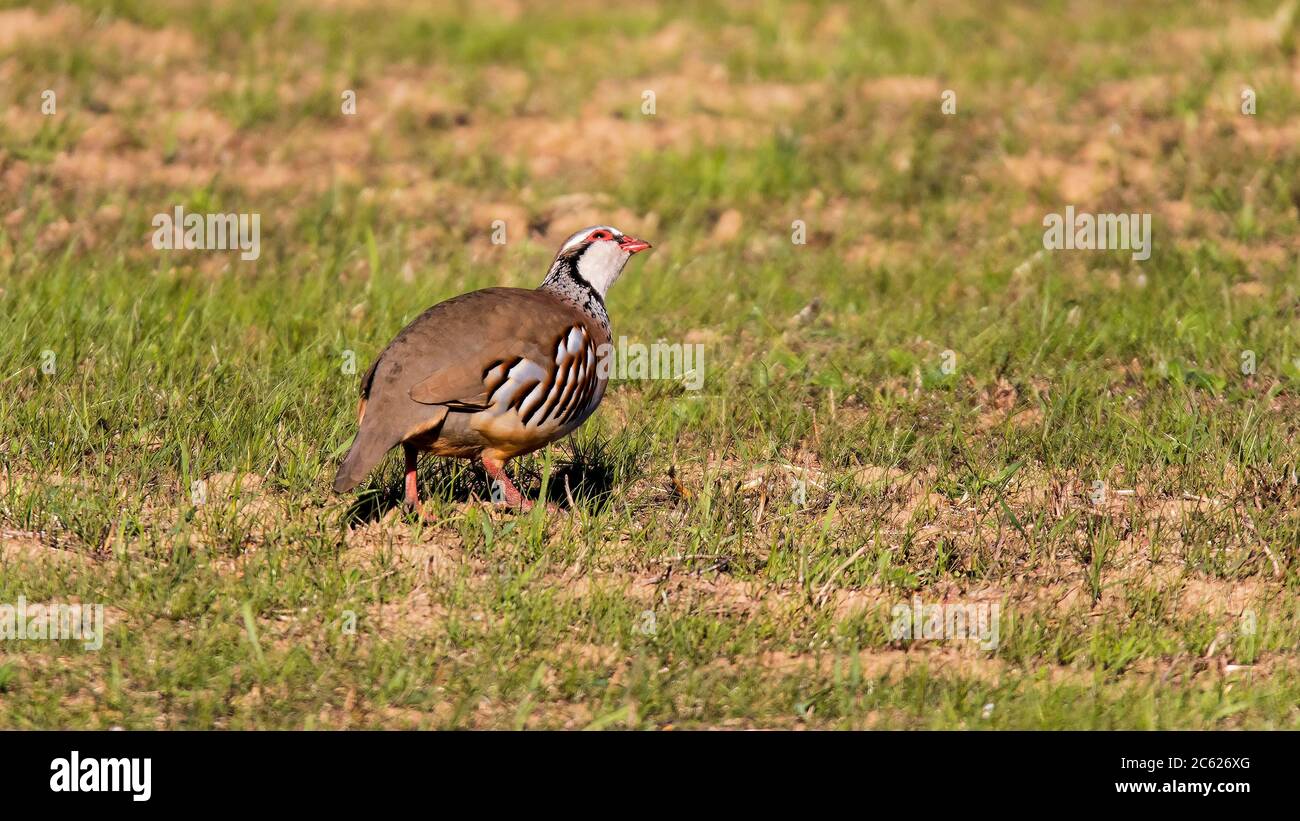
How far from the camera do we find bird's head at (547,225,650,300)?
7086 millimetres

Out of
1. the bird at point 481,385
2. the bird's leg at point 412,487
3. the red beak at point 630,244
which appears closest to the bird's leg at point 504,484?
the bird at point 481,385

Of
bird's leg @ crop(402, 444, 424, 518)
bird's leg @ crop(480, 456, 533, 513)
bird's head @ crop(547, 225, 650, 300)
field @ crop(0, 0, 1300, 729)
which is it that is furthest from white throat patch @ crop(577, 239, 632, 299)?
bird's leg @ crop(402, 444, 424, 518)

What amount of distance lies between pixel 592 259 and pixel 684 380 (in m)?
1.38

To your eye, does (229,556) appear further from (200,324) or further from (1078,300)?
(1078,300)

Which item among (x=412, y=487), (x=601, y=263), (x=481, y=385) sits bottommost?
(x=412, y=487)

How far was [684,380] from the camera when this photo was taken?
8344mm

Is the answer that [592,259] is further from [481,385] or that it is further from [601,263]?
[481,385]

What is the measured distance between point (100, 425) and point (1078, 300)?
17.1 ft

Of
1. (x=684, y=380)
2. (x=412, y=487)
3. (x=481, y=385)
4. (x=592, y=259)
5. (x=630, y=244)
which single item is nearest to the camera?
(x=481, y=385)

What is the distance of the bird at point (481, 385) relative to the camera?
6.16m

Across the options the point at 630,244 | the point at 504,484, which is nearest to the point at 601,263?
the point at 630,244

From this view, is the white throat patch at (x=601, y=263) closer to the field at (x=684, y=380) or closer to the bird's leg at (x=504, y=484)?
the field at (x=684, y=380)

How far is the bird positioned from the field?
0.32 meters

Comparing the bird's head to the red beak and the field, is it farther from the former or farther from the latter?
the field
